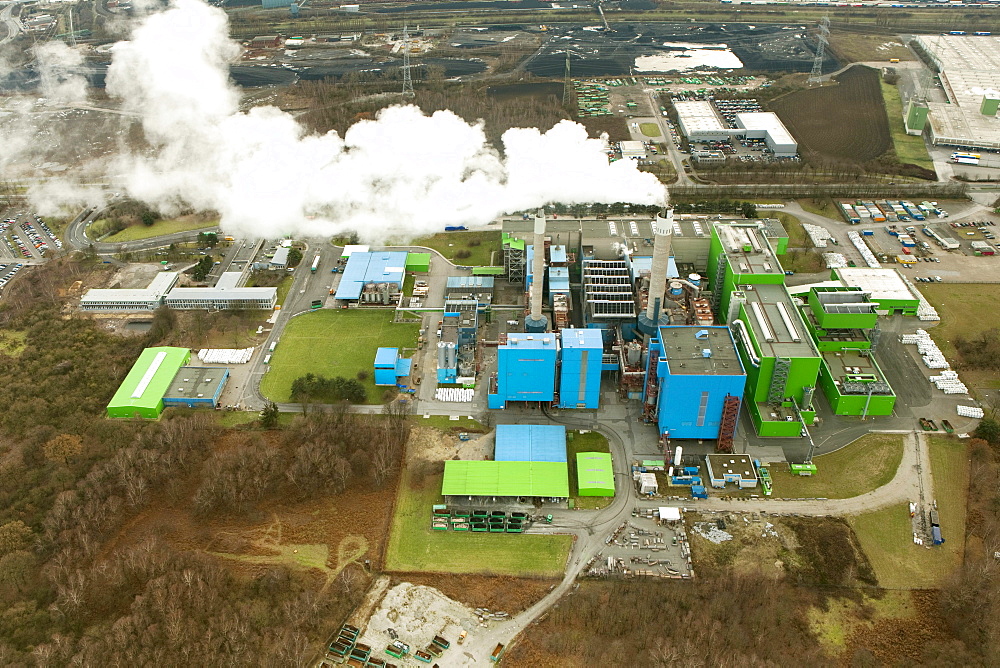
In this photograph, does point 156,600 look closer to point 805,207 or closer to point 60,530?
point 60,530

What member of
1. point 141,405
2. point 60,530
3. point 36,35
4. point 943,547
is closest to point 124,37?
point 36,35

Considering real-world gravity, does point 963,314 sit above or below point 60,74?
below

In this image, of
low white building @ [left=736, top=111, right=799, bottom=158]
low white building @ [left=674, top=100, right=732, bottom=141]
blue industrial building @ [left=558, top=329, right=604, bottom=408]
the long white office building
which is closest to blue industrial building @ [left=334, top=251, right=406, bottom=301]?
the long white office building

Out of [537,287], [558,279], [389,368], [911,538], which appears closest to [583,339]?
[537,287]

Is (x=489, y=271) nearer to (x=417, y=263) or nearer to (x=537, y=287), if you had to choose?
(x=417, y=263)

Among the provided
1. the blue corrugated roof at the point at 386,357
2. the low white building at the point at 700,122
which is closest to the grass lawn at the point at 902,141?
the low white building at the point at 700,122

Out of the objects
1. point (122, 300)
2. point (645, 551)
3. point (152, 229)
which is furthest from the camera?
point (152, 229)

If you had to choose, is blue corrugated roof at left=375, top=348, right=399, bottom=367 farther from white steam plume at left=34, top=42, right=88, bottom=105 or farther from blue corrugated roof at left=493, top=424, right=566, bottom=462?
white steam plume at left=34, top=42, right=88, bottom=105
